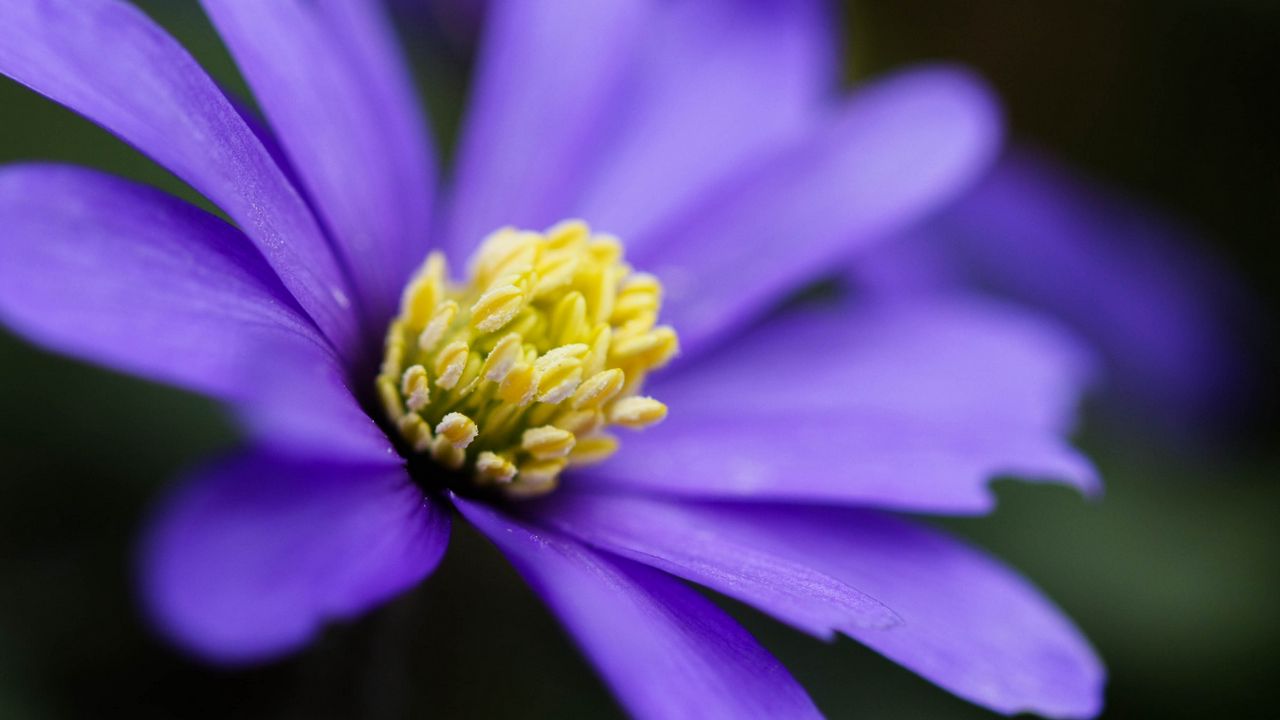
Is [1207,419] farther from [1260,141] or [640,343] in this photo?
[640,343]

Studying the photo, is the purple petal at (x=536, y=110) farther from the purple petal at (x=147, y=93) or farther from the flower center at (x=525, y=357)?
the purple petal at (x=147, y=93)

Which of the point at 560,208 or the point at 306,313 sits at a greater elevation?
the point at 560,208

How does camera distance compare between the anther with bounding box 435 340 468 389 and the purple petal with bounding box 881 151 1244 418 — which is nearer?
the anther with bounding box 435 340 468 389

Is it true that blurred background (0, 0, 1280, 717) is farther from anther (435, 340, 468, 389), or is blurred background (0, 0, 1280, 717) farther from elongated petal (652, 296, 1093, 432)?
elongated petal (652, 296, 1093, 432)

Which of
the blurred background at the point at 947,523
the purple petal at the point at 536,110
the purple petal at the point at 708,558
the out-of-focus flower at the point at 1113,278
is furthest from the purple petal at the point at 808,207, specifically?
the out-of-focus flower at the point at 1113,278

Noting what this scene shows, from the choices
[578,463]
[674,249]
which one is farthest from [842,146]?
[578,463]

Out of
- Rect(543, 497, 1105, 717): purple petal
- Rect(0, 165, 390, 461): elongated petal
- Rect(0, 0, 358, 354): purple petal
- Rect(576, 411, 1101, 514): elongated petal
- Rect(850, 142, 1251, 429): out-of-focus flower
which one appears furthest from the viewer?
Rect(850, 142, 1251, 429): out-of-focus flower

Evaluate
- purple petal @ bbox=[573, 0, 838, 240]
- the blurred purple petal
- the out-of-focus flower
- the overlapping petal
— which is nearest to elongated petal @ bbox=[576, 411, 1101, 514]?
the overlapping petal

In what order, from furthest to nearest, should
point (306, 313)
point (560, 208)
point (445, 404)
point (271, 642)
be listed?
point (560, 208) → point (445, 404) → point (306, 313) → point (271, 642)

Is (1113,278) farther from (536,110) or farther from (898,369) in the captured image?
(536,110)
